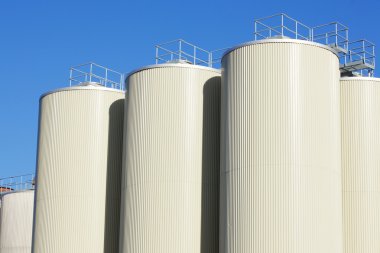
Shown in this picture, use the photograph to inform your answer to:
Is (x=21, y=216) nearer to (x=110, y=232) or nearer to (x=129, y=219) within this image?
(x=110, y=232)

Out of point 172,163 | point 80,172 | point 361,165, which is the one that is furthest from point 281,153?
point 80,172

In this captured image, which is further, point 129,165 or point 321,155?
point 129,165

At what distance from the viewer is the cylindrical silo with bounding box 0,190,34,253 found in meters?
52.0

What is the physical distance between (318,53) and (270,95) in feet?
9.44

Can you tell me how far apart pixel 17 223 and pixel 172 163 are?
971 inches

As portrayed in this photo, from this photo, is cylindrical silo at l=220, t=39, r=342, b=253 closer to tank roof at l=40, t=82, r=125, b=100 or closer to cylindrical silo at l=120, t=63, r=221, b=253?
cylindrical silo at l=120, t=63, r=221, b=253

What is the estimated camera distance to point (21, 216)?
52.7m

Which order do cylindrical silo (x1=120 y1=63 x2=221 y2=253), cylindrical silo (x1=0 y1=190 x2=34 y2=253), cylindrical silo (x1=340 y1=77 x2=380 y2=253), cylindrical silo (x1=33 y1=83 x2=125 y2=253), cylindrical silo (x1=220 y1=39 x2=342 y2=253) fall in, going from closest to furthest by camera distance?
1. cylindrical silo (x1=220 y1=39 x2=342 y2=253)
2. cylindrical silo (x1=340 y1=77 x2=380 y2=253)
3. cylindrical silo (x1=120 y1=63 x2=221 y2=253)
4. cylindrical silo (x1=33 y1=83 x2=125 y2=253)
5. cylindrical silo (x1=0 y1=190 x2=34 y2=253)

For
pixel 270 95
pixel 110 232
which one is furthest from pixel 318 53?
pixel 110 232

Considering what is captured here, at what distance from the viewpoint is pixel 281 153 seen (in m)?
27.9

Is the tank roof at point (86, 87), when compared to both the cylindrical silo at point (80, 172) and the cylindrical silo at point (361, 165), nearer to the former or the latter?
the cylindrical silo at point (80, 172)

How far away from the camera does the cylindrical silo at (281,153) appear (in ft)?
90.1

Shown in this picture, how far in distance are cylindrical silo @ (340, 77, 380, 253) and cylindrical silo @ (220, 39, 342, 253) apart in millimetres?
1901

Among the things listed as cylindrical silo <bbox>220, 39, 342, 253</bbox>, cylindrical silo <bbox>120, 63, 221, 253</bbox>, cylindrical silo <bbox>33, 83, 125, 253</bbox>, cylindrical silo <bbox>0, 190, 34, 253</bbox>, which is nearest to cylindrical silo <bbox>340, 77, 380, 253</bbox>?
cylindrical silo <bbox>220, 39, 342, 253</bbox>
